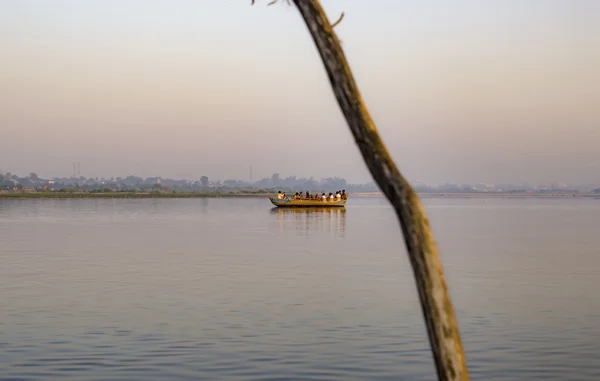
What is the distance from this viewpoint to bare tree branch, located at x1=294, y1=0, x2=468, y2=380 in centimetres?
597

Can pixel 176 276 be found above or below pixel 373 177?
below

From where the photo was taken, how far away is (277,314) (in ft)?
59.7

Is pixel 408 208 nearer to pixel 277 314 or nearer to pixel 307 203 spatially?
pixel 277 314

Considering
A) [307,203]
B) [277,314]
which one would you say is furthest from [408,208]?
[307,203]

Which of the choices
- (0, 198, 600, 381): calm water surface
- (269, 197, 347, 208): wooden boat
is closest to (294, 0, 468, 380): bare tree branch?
(0, 198, 600, 381): calm water surface

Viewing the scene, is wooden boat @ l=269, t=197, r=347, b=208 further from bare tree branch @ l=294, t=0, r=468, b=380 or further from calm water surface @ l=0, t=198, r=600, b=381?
bare tree branch @ l=294, t=0, r=468, b=380

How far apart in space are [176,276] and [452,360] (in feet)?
65.3

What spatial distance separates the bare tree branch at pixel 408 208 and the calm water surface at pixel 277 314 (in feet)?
22.4

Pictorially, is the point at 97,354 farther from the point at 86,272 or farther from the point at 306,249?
the point at 306,249

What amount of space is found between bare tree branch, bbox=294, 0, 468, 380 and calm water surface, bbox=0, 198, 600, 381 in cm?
683

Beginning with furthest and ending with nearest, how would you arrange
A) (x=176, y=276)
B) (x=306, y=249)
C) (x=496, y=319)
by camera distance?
(x=306, y=249)
(x=176, y=276)
(x=496, y=319)

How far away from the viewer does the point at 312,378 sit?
1270 cm

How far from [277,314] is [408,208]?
1246cm

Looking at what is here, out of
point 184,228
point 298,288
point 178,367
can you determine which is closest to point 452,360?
point 178,367
